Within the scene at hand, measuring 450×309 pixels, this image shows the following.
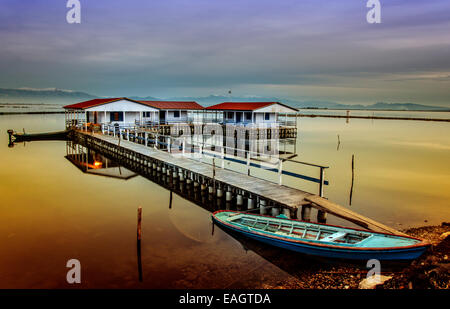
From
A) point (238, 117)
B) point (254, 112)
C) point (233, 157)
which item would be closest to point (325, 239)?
point (233, 157)

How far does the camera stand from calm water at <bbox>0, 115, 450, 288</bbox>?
30.1 feet

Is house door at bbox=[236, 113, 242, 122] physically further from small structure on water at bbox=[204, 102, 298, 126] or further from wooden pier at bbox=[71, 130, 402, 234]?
wooden pier at bbox=[71, 130, 402, 234]

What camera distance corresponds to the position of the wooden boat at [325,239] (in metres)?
8.20

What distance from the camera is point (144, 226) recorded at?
13336 millimetres

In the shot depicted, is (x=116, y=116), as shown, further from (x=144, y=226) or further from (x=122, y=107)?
(x=144, y=226)

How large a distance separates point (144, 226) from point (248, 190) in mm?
4897

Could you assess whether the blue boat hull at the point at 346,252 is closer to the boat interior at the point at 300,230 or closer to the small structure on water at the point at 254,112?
the boat interior at the point at 300,230

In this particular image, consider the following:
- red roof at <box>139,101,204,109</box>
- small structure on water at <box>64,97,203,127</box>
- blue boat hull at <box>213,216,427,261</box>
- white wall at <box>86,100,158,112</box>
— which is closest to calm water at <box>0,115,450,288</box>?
blue boat hull at <box>213,216,427,261</box>

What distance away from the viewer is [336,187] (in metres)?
20.5

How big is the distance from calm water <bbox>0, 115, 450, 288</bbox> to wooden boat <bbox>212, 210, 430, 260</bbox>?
2.14ft

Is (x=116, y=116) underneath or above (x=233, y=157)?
above
